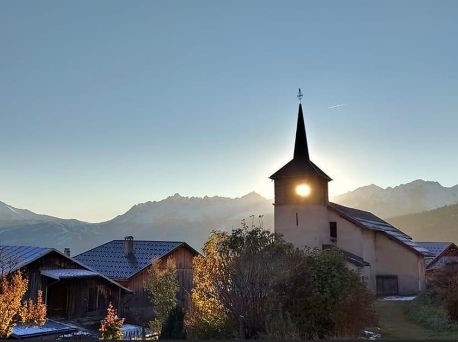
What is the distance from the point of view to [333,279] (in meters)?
20.2

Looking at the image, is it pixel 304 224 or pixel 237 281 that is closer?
pixel 237 281

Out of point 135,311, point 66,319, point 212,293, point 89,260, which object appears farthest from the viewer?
point 89,260

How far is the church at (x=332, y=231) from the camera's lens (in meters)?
46.4

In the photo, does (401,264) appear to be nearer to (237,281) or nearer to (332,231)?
(332,231)

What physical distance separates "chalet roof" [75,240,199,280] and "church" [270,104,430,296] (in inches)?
397

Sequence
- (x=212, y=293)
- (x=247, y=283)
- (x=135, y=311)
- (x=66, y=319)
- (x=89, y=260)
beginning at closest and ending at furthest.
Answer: (x=247, y=283), (x=212, y=293), (x=66, y=319), (x=135, y=311), (x=89, y=260)

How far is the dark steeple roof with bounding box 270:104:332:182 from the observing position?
46469mm

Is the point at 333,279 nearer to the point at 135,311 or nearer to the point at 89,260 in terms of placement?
the point at 135,311

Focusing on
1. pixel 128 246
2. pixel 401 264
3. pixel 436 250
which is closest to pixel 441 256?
pixel 436 250

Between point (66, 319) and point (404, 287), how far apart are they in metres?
30.8

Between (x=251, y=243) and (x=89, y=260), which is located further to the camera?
(x=89, y=260)

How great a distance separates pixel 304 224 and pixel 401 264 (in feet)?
33.6

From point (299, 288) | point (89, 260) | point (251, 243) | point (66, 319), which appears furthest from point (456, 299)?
point (89, 260)

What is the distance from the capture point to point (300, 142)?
161 feet
